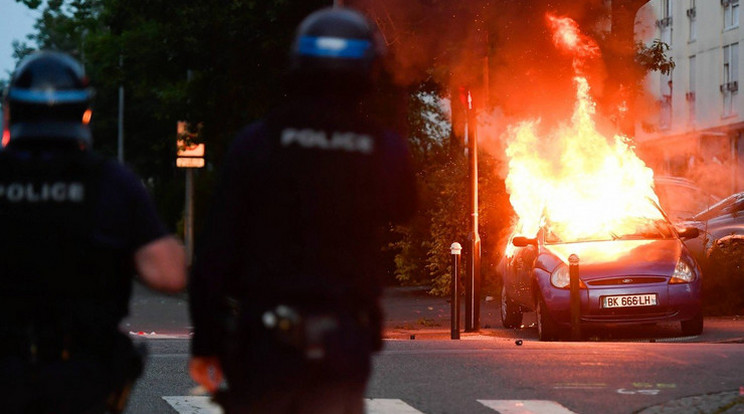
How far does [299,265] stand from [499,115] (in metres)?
26.4

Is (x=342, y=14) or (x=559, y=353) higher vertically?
(x=342, y=14)

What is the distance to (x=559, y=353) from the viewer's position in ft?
39.3

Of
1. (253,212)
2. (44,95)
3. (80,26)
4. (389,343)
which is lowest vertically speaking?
(389,343)

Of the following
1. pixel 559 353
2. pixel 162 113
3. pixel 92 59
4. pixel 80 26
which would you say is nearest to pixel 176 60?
pixel 162 113

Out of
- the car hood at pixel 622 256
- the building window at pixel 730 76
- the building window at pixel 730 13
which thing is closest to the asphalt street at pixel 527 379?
the car hood at pixel 622 256

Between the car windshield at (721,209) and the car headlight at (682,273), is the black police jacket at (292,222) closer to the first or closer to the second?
the car headlight at (682,273)

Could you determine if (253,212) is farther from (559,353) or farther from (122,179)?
(559,353)

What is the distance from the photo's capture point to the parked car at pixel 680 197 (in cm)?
2879

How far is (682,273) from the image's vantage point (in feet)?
50.3

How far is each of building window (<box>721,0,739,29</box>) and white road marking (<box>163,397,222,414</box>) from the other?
4398 cm

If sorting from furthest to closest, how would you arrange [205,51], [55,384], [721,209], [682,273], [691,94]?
[691,94], [205,51], [721,209], [682,273], [55,384]

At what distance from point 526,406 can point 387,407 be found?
0.88m

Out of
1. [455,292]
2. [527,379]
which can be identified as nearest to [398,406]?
[527,379]

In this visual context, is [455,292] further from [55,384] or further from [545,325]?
[55,384]
